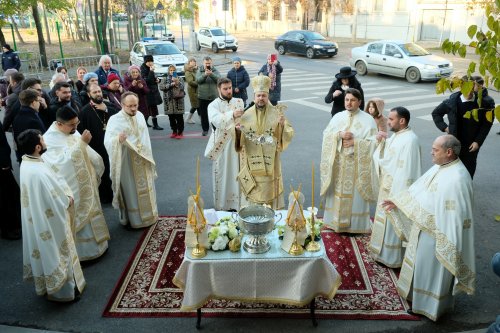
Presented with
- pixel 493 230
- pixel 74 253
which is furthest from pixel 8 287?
pixel 493 230

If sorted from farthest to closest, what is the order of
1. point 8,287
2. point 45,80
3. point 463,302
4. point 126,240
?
point 45,80
point 126,240
point 8,287
point 463,302

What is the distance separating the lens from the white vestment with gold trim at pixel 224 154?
21.3 ft

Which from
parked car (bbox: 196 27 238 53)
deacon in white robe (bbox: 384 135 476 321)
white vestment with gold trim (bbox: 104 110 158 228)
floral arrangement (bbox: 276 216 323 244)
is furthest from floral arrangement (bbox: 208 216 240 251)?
parked car (bbox: 196 27 238 53)

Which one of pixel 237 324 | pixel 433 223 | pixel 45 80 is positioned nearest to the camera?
pixel 433 223

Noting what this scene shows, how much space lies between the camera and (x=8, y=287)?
5.24m

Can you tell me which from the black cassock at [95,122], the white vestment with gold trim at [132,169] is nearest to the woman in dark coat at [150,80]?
the black cassock at [95,122]

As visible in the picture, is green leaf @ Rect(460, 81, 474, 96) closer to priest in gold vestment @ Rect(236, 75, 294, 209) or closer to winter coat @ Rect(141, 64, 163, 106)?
priest in gold vestment @ Rect(236, 75, 294, 209)

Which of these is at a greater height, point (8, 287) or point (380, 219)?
point (380, 219)

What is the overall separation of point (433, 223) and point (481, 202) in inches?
156

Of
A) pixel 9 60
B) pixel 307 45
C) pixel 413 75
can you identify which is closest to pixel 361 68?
pixel 413 75

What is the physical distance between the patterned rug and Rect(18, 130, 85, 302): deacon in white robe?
653 millimetres

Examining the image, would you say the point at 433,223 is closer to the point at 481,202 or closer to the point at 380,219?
the point at 380,219

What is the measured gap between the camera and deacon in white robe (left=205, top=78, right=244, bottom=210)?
21.3 ft

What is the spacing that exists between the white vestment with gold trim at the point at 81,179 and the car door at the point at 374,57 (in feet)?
53.2
